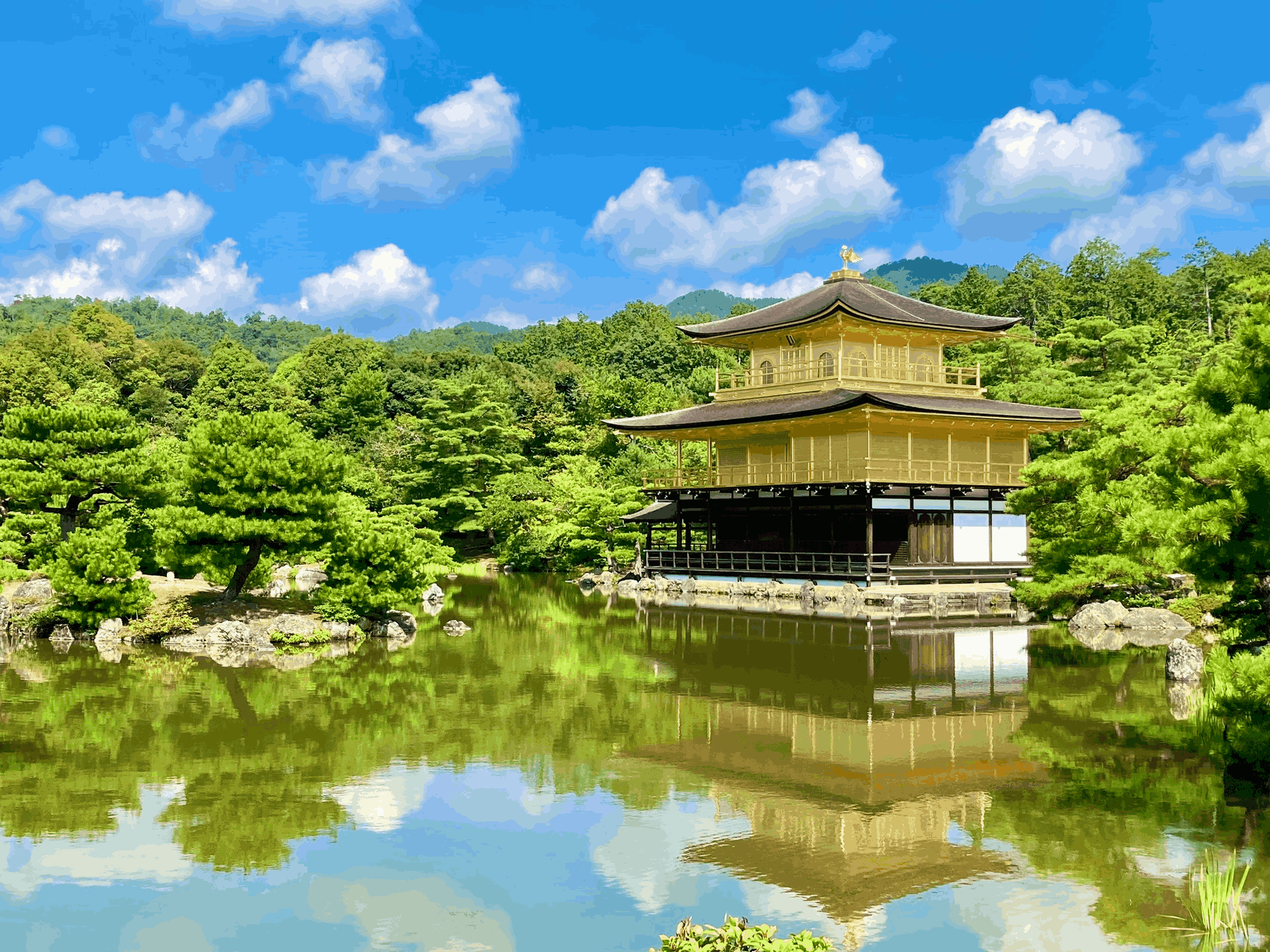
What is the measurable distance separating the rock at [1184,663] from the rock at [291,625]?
614 inches

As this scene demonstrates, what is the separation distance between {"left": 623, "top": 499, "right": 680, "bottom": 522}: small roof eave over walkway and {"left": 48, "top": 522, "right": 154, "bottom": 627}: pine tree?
1963 cm

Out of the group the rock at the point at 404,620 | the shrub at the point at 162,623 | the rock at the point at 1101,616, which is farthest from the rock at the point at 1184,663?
the shrub at the point at 162,623

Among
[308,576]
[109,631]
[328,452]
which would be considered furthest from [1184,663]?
[308,576]

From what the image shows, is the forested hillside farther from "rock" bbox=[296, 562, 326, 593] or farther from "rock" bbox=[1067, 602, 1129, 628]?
"rock" bbox=[296, 562, 326, 593]

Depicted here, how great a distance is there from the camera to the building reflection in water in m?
9.14

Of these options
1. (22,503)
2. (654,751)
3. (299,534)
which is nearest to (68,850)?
(654,751)

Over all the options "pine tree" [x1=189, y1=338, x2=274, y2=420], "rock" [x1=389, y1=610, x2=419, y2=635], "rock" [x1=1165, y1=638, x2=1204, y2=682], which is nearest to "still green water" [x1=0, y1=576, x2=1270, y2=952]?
"rock" [x1=1165, y1=638, x2=1204, y2=682]

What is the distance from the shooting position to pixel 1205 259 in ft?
216

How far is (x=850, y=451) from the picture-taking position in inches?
1293

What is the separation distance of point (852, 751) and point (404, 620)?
13.4 meters

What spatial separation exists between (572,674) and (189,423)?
43405mm

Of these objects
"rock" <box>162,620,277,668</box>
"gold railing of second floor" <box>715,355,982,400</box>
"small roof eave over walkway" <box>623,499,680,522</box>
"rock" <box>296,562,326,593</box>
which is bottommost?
"rock" <box>162,620,277,668</box>

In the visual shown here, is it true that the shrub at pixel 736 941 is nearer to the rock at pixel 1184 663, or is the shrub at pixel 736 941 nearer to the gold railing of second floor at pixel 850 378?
the rock at pixel 1184 663

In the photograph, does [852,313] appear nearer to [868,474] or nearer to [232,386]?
[868,474]
